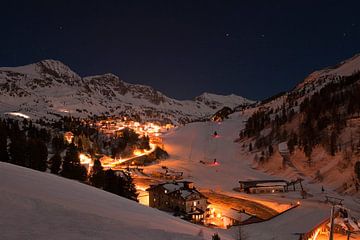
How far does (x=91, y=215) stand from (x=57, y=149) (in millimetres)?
74442

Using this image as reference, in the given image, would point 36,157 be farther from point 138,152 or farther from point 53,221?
point 138,152

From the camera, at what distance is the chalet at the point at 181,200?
167ft

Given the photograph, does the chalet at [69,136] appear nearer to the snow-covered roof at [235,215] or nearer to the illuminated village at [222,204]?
the illuminated village at [222,204]

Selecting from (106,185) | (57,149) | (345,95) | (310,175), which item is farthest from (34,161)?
(345,95)

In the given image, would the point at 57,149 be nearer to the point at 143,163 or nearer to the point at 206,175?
the point at 143,163

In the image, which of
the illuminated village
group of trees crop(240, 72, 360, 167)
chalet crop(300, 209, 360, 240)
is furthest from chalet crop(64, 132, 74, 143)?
chalet crop(300, 209, 360, 240)

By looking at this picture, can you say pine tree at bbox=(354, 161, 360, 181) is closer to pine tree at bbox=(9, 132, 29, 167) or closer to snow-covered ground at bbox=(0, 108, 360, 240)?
snow-covered ground at bbox=(0, 108, 360, 240)

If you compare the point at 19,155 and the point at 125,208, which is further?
the point at 19,155

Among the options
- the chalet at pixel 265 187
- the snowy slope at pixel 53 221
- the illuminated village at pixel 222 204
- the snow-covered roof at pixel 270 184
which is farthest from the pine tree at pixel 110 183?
the snow-covered roof at pixel 270 184

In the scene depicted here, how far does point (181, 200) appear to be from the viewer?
5184 centimetres

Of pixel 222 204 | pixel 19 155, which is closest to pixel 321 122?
pixel 222 204

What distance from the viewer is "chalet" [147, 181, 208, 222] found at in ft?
167

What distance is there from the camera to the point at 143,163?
343ft

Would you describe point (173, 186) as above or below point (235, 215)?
above
